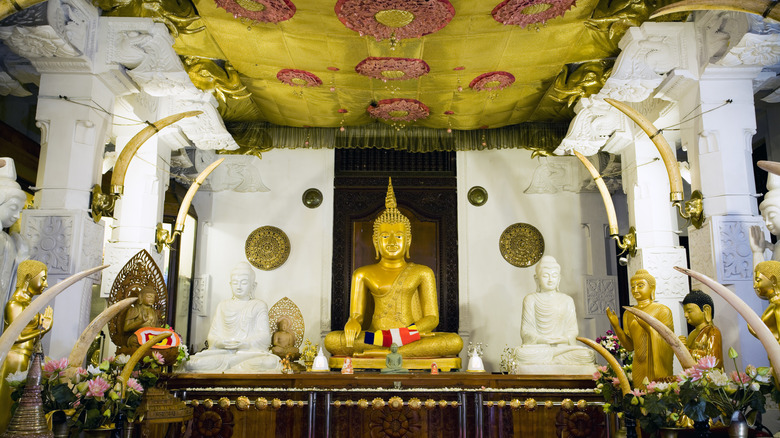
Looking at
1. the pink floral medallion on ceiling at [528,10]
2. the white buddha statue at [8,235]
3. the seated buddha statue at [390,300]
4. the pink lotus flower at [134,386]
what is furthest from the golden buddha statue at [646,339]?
the white buddha statue at [8,235]

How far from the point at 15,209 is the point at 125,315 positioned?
0.98 metres

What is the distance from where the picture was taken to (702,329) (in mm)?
3877

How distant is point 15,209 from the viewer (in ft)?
12.3

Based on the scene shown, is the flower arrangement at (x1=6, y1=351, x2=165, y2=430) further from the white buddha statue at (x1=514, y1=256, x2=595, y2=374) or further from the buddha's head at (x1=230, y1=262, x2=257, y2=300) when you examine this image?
the white buddha statue at (x1=514, y1=256, x2=595, y2=374)

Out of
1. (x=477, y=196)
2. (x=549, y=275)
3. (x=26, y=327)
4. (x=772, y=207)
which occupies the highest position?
(x=477, y=196)

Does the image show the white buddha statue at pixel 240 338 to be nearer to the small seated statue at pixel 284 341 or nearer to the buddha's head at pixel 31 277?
the small seated statue at pixel 284 341

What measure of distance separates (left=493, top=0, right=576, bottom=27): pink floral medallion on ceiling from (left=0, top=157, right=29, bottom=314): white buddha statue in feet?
11.2

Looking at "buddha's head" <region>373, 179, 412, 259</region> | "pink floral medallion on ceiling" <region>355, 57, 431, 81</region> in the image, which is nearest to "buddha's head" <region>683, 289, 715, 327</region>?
"pink floral medallion on ceiling" <region>355, 57, 431, 81</region>

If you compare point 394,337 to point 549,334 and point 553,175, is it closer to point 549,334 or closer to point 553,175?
point 549,334

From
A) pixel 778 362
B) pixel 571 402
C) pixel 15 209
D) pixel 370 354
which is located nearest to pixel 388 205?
pixel 370 354

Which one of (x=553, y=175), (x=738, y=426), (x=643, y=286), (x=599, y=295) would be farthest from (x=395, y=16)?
(x=599, y=295)

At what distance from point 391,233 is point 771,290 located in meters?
4.30

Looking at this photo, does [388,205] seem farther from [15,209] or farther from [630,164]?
[15,209]

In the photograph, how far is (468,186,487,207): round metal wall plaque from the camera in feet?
26.7
